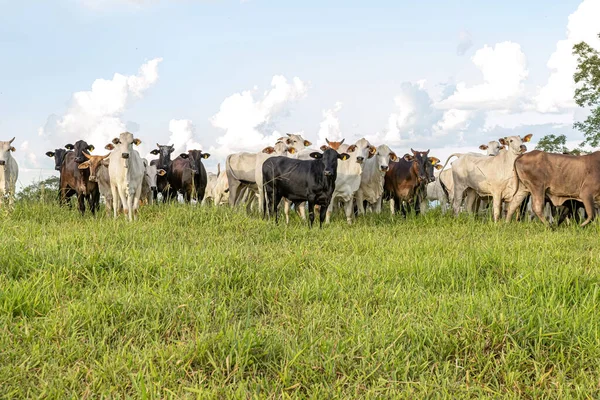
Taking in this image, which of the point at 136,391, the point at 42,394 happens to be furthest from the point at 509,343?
the point at 42,394

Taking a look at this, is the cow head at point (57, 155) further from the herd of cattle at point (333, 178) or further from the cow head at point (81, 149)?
the cow head at point (81, 149)

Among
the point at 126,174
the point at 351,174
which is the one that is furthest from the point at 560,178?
the point at 126,174

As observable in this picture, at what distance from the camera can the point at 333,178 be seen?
1109cm

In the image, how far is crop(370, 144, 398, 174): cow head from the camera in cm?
1315

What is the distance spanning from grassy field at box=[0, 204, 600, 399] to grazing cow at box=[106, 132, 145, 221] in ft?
14.3

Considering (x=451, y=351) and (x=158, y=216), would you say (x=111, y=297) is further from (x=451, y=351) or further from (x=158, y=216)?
(x=158, y=216)

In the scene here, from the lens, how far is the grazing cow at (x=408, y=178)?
43.5 ft

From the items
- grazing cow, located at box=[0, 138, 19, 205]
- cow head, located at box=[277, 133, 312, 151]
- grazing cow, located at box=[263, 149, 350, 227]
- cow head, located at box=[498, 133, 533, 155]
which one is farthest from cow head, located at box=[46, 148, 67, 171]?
cow head, located at box=[498, 133, 533, 155]

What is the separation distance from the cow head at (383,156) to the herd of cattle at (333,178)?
25 mm

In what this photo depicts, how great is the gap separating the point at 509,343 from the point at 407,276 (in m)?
1.91

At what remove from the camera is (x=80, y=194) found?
12.8m

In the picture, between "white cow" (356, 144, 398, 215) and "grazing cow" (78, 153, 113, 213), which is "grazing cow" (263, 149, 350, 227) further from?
"grazing cow" (78, 153, 113, 213)

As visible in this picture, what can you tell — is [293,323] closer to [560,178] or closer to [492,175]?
[560,178]

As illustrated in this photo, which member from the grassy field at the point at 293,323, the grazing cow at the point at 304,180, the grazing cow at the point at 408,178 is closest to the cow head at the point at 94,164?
the grazing cow at the point at 304,180
